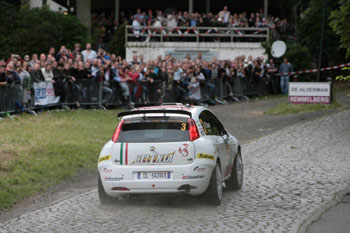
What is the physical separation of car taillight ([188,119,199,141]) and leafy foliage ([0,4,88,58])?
Answer: 25.7 meters

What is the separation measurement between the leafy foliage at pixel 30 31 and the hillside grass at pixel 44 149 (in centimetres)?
1287

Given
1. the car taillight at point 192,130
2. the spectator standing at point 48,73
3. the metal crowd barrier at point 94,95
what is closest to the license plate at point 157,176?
the car taillight at point 192,130

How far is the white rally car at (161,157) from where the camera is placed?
11.7 m

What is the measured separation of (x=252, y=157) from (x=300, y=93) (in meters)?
11.8

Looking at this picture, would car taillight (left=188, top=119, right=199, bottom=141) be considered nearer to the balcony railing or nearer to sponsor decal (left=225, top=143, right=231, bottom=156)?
sponsor decal (left=225, top=143, right=231, bottom=156)

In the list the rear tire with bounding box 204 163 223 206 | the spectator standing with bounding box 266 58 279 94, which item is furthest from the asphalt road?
the spectator standing with bounding box 266 58 279 94

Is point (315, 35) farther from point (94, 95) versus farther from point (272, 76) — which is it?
point (94, 95)

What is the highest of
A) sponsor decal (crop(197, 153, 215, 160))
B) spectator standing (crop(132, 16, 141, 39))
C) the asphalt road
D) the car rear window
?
Result: spectator standing (crop(132, 16, 141, 39))

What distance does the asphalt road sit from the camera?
10.8m

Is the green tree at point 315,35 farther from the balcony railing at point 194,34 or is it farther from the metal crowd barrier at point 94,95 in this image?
the metal crowd barrier at point 94,95

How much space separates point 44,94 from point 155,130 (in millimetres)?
14644

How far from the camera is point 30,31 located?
3753 cm

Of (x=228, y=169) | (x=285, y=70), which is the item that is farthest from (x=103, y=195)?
(x=285, y=70)

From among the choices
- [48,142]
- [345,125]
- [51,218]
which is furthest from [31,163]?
[345,125]
